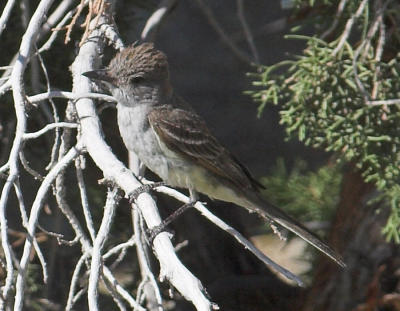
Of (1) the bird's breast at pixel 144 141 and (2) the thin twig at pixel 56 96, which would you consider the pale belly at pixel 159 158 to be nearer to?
(1) the bird's breast at pixel 144 141

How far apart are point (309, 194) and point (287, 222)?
1280 millimetres

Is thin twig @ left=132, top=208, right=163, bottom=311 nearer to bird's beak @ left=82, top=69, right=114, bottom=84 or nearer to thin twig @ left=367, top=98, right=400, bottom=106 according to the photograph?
bird's beak @ left=82, top=69, right=114, bottom=84

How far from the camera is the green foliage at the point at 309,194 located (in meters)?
5.15

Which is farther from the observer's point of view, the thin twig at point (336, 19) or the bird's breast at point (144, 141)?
the thin twig at point (336, 19)

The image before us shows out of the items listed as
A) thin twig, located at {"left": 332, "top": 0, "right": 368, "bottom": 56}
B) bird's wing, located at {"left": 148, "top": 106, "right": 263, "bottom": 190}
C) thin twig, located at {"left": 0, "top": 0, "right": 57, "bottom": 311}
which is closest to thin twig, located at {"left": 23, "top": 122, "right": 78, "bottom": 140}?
thin twig, located at {"left": 0, "top": 0, "right": 57, "bottom": 311}

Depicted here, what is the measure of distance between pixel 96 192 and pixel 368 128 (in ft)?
6.24

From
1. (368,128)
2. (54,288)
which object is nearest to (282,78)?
(368,128)

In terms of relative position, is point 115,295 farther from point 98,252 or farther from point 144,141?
point 144,141

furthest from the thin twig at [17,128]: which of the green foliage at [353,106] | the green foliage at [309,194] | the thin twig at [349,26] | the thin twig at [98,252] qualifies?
the green foliage at [309,194]

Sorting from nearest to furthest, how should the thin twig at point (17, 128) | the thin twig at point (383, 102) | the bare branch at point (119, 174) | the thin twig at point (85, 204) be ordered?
the bare branch at point (119, 174) → the thin twig at point (17, 128) → the thin twig at point (85, 204) → the thin twig at point (383, 102)

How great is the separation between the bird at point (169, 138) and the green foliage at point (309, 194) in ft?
3.10

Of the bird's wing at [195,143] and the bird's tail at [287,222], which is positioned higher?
the bird's wing at [195,143]

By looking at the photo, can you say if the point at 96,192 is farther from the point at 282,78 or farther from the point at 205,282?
the point at 282,78

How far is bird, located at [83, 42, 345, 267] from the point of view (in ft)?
12.5
